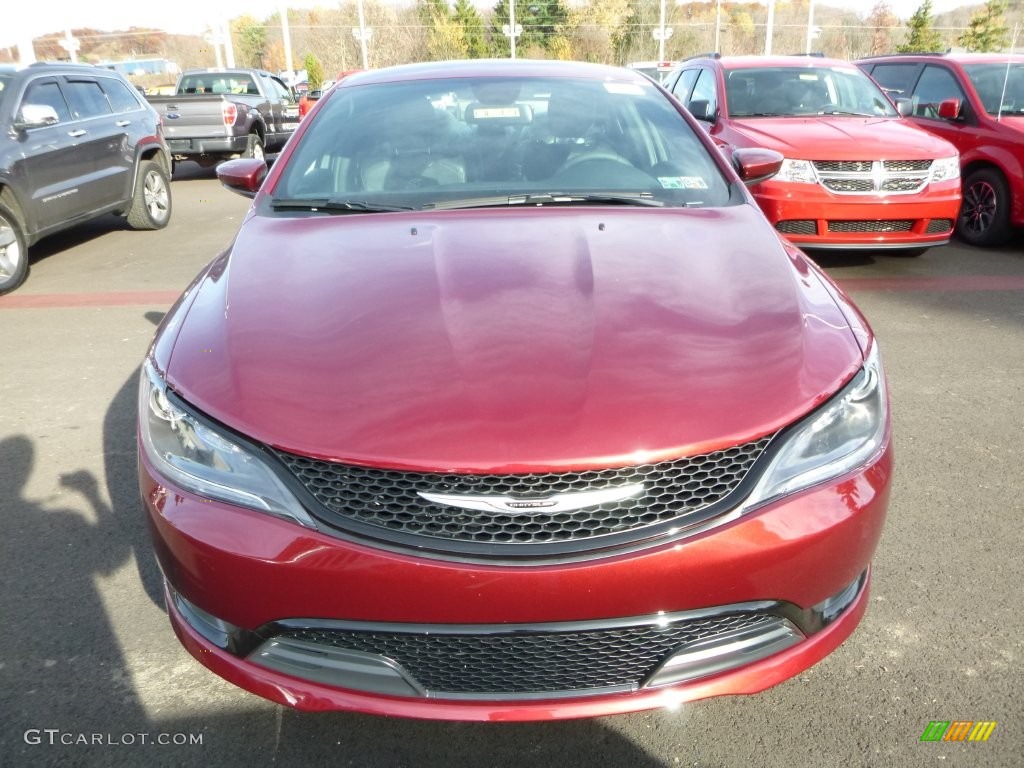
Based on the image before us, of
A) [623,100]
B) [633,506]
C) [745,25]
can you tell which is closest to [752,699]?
Answer: [633,506]

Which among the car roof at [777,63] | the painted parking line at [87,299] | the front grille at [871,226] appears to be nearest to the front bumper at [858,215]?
the front grille at [871,226]

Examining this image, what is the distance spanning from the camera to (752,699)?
2.23 m

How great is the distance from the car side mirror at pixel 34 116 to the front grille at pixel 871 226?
254 inches

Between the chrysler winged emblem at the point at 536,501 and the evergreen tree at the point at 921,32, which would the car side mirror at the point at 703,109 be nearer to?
the chrysler winged emblem at the point at 536,501

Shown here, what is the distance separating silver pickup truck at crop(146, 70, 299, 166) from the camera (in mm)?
12531

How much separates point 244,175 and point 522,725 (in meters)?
2.50

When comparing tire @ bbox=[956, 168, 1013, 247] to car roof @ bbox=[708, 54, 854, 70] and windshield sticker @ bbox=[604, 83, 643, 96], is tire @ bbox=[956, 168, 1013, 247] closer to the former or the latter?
car roof @ bbox=[708, 54, 854, 70]

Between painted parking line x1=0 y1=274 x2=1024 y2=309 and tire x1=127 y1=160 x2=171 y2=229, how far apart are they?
256cm

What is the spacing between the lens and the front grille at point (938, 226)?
255 inches

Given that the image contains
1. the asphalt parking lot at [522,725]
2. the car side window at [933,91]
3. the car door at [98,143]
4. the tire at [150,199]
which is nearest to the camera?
the asphalt parking lot at [522,725]

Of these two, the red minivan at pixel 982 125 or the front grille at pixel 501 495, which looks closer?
the front grille at pixel 501 495

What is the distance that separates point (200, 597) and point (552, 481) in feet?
2.70

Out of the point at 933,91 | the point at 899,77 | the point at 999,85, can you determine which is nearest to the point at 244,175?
the point at 999,85

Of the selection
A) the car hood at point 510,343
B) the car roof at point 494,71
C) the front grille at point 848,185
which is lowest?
the front grille at point 848,185
